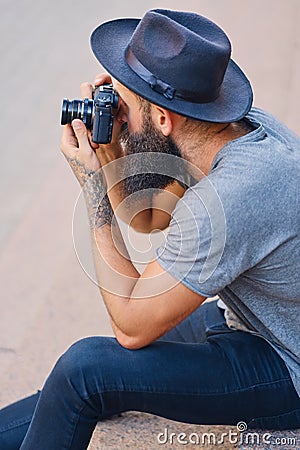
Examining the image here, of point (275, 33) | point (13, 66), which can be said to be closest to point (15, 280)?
point (13, 66)

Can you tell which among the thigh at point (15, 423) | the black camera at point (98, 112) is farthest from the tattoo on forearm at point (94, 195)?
the thigh at point (15, 423)

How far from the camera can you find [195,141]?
57.9 inches

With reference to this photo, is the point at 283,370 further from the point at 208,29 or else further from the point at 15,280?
the point at 15,280

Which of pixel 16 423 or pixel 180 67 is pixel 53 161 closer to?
pixel 16 423

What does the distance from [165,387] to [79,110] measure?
22.7 inches

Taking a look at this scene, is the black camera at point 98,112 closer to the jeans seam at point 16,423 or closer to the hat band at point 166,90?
the hat band at point 166,90

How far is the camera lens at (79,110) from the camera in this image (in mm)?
1566

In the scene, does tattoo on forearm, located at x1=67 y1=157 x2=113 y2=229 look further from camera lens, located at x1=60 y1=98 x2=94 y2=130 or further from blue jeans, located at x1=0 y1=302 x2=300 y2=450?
blue jeans, located at x1=0 y1=302 x2=300 y2=450

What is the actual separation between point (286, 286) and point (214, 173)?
0.80 feet

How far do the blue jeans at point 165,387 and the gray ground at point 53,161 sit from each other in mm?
95

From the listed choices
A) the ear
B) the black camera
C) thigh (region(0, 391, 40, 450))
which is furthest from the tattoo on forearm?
thigh (region(0, 391, 40, 450))

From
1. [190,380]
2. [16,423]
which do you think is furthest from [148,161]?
[16,423]

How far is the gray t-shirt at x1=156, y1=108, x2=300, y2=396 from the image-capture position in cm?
130

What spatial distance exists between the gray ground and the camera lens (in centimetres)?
24
